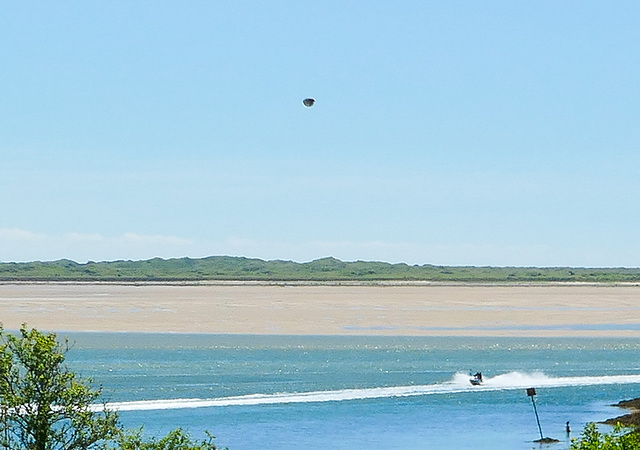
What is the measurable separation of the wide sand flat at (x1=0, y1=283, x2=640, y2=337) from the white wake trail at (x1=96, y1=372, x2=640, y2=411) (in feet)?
69.5

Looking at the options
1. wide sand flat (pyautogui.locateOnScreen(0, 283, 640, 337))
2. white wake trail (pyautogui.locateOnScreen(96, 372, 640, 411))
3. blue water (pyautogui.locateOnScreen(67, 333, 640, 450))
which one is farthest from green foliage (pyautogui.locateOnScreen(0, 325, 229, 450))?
wide sand flat (pyautogui.locateOnScreen(0, 283, 640, 337))

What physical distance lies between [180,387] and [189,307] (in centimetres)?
4805

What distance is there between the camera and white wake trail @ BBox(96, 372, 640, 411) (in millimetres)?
44156

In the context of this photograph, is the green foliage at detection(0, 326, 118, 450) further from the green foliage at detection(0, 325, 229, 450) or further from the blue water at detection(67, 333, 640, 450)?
the blue water at detection(67, 333, 640, 450)

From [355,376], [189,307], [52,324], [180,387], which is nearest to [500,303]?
[189,307]

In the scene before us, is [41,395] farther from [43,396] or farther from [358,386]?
[358,386]

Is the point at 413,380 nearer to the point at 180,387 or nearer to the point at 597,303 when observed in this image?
the point at 180,387

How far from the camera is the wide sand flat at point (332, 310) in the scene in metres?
77.9

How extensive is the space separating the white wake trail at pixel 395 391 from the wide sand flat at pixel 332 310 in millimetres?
21197

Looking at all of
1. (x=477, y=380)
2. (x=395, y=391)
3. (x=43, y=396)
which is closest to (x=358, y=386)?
(x=395, y=391)

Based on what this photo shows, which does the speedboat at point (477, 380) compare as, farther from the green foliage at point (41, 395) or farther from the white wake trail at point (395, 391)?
the green foliage at point (41, 395)

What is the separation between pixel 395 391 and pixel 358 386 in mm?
1934

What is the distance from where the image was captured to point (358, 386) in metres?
49.8

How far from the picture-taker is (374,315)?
293ft
